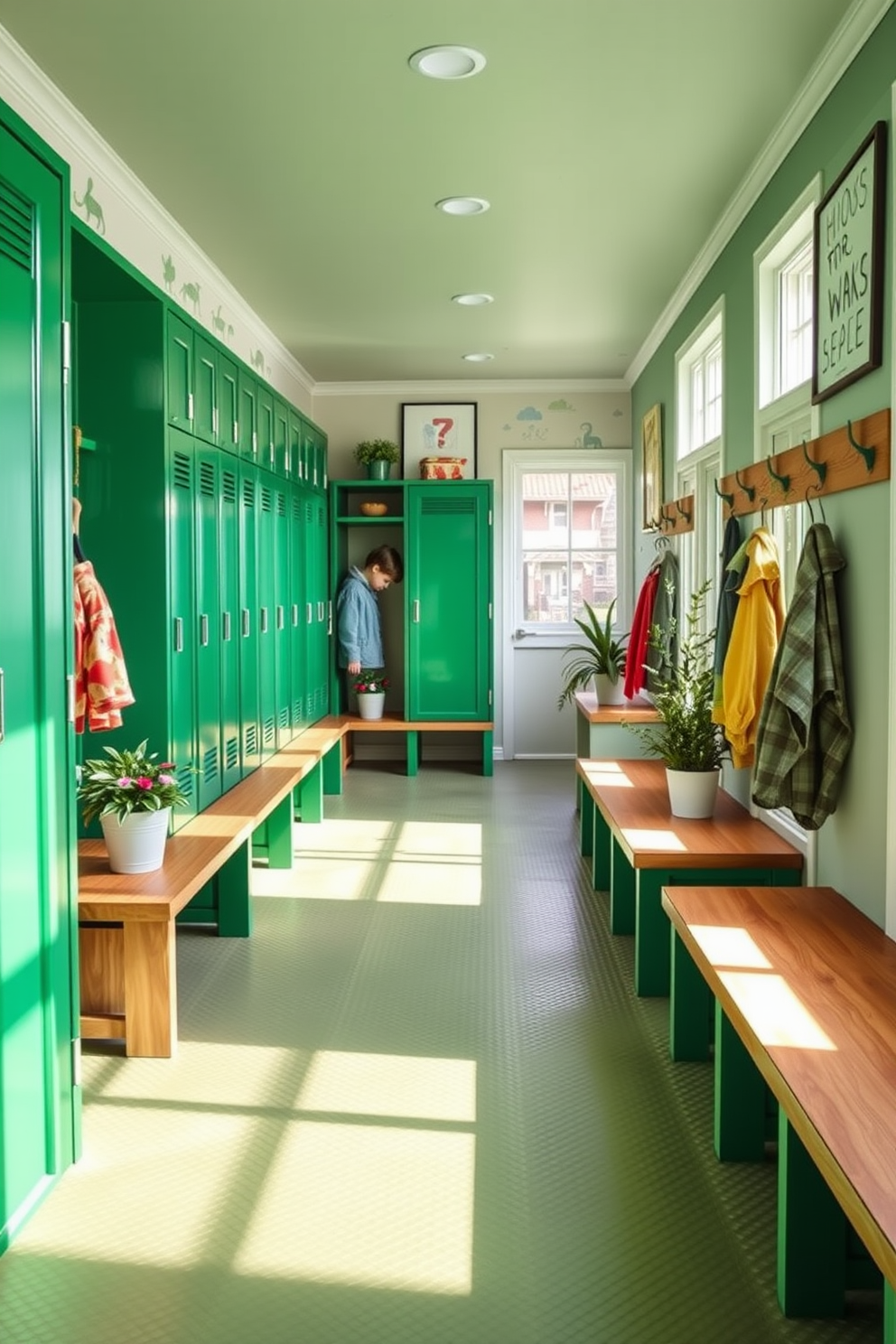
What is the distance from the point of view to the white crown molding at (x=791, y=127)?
2857 millimetres

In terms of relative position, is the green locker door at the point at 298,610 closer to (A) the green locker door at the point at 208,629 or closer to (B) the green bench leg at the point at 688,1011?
(A) the green locker door at the point at 208,629

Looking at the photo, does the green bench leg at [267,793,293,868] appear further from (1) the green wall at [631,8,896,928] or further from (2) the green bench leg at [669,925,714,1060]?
(1) the green wall at [631,8,896,928]

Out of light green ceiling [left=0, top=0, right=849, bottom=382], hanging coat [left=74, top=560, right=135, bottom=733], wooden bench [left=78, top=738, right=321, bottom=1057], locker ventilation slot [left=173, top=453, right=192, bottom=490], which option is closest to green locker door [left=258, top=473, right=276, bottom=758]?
light green ceiling [left=0, top=0, right=849, bottom=382]

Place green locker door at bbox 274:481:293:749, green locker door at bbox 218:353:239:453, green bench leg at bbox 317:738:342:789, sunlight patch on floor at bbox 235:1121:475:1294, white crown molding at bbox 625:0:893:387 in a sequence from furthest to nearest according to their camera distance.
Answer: green bench leg at bbox 317:738:342:789, green locker door at bbox 274:481:293:749, green locker door at bbox 218:353:239:453, white crown molding at bbox 625:0:893:387, sunlight patch on floor at bbox 235:1121:475:1294

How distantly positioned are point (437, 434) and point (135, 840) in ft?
18.3

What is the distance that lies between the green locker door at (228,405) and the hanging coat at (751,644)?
2184 millimetres

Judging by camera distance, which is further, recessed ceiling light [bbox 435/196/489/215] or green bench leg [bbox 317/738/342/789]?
green bench leg [bbox 317/738/342/789]

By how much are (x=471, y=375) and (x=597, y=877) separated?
14.4ft

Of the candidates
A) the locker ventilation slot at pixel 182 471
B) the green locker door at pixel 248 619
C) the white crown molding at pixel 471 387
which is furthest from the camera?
the white crown molding at pixel 471 387

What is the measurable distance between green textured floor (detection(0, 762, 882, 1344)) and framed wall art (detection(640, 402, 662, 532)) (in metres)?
3.15

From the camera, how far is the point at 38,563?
237 cm

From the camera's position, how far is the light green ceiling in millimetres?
3010

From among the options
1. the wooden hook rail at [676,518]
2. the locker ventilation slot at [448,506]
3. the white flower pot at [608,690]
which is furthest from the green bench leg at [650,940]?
the locker ventilation slot at [448,506]

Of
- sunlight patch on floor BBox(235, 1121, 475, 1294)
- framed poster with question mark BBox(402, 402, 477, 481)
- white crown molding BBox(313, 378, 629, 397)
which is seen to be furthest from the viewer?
framed poster with question mark BBox(402, 402, 477, 481)
